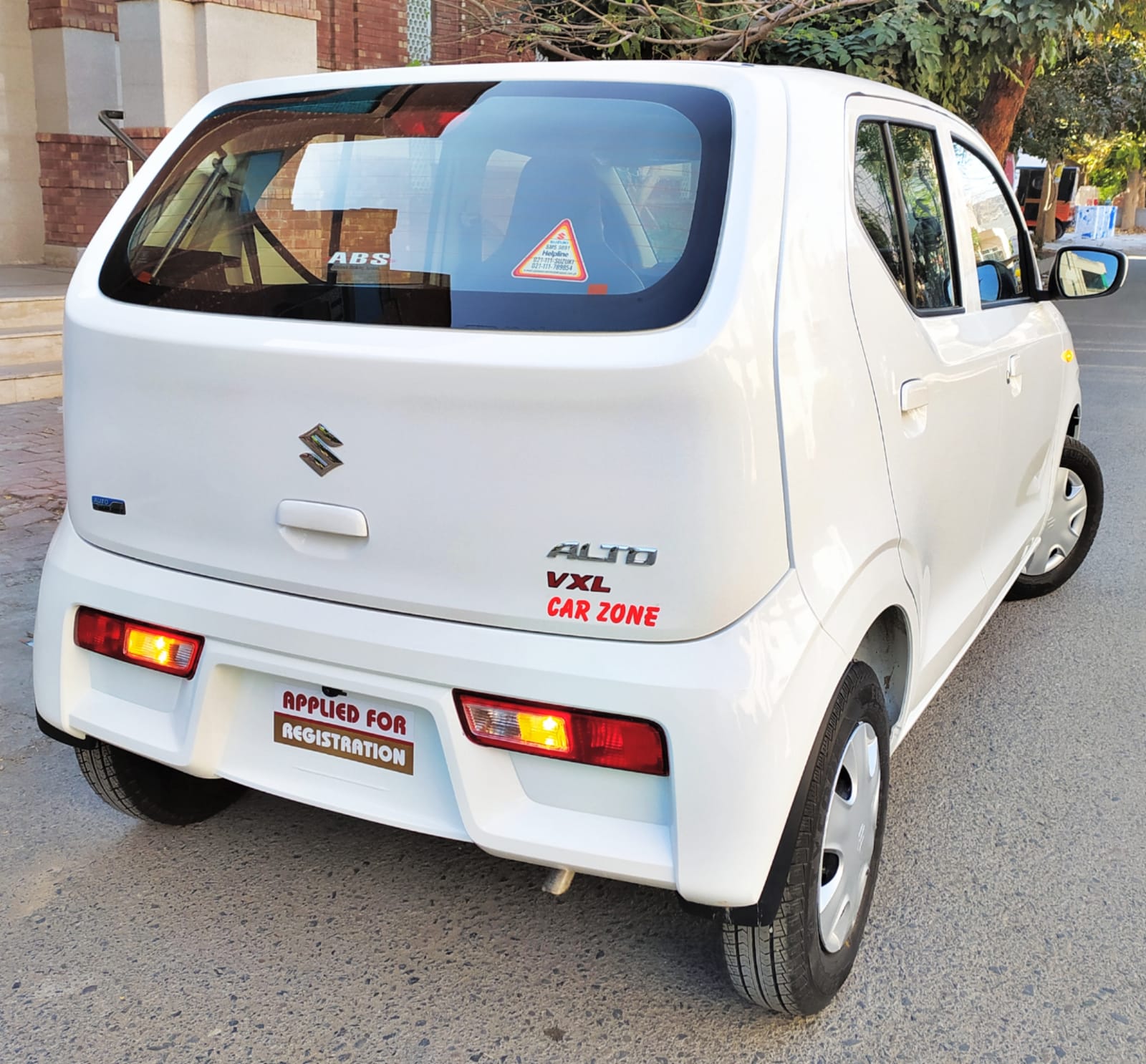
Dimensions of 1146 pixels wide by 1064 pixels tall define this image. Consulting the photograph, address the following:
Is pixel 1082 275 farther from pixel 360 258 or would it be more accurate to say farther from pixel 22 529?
pixel 22 529

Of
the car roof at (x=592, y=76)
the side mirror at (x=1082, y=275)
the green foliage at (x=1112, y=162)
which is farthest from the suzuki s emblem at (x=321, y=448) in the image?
the green foliage at (x=1112, y=162)

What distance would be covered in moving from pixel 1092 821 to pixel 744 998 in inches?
54.8

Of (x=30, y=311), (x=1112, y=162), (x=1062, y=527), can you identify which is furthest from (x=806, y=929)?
(x=1112, y=162)

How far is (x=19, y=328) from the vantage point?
918 centimetres

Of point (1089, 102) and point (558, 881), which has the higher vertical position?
point (1089, 102)

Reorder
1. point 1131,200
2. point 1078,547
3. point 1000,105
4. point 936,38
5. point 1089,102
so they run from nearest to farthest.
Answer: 1. point 1078,547
2. point 936,38
3. point 1000,105
4. point 1089,102
5. point 1131,200

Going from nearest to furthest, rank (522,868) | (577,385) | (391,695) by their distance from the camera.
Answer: (577,385) < (391,695) < (522,868)

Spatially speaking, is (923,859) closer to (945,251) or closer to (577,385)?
(945,251)

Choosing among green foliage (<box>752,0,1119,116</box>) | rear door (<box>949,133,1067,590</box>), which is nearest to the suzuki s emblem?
rear door (<box>949,133,1067,590</box>)

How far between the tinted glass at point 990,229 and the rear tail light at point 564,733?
199 cm

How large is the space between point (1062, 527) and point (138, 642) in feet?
12.9

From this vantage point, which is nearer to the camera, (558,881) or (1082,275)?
(558,881)

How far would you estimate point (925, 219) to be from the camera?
10.2ft

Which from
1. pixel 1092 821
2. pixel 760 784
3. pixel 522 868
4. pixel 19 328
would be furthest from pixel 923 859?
pixel 19 328
